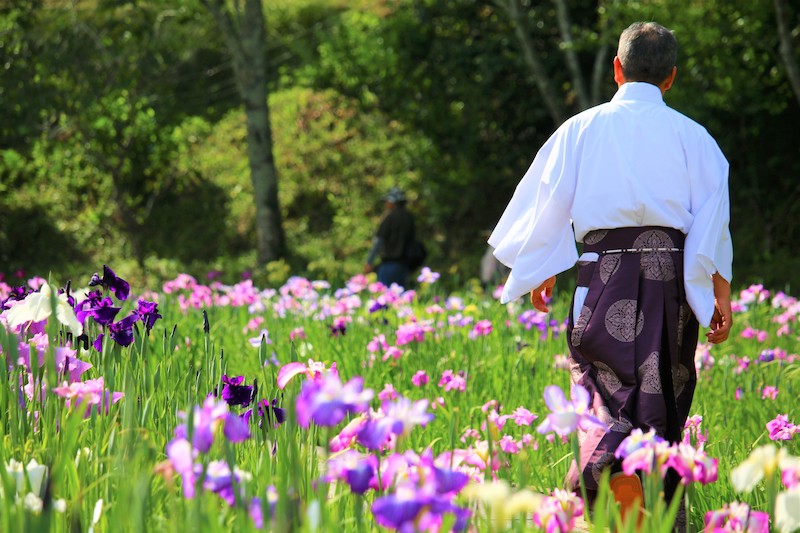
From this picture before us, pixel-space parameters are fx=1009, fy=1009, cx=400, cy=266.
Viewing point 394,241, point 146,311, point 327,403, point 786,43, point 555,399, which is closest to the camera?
point 327,403

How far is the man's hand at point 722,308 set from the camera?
2.93m

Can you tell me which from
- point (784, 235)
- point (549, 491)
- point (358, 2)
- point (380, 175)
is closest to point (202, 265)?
point (380, 175)

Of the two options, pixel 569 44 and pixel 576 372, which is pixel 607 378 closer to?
pixel 576 372

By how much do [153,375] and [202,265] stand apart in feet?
45.8

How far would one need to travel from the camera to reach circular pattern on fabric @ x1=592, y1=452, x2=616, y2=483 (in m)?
2.72

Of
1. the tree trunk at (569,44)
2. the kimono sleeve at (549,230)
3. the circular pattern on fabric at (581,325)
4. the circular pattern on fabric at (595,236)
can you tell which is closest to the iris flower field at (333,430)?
the circular pattern on fabric at (581,325)

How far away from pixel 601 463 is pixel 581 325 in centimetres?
42

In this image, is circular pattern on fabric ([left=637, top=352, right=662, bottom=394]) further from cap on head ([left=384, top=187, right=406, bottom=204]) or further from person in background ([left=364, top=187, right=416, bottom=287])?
cap on head ([left=384, top=187, right=406, bottom=204])

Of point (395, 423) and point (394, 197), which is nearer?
point (395, 423)

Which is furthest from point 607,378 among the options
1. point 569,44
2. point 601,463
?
point 569,44

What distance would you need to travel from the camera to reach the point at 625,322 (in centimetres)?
286

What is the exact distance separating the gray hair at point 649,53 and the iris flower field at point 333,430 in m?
1.04

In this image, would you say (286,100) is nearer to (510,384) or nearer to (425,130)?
(425,130)

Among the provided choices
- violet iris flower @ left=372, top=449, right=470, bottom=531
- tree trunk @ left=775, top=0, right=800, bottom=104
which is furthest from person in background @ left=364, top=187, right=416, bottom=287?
violet iris flower @ left=372, top=449, right=470, bottom=531
